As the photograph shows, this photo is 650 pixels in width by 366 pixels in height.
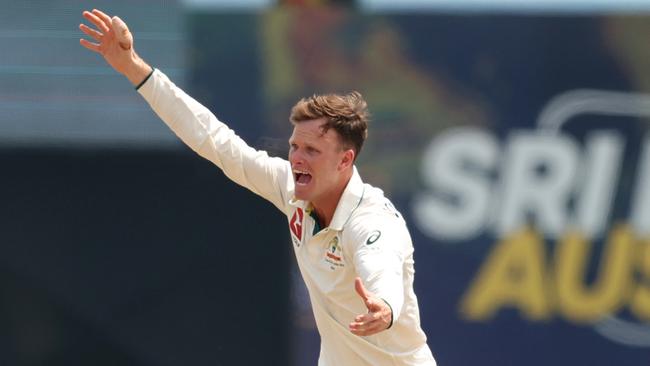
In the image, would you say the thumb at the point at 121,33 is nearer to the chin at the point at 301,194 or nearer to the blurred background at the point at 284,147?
the chin at the point at 301,194


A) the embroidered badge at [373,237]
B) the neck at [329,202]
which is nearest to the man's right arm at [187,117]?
the neck at [329,202]

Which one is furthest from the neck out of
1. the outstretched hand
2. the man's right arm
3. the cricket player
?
the outstretched hand

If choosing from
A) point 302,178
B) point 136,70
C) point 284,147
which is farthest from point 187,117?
point 284,147

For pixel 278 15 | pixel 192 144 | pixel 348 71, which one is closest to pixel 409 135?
pixel 348 71

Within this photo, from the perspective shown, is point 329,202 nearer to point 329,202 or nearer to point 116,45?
point 329,202

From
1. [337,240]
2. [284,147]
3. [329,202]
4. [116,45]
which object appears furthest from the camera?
[284,147]

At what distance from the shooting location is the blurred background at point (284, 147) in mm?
8969

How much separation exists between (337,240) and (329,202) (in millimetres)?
186

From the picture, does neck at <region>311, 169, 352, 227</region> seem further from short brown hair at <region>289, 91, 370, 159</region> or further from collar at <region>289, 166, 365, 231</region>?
short brown hair at <region>289, 91, 370, 159</region>

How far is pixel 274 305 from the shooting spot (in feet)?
29.5

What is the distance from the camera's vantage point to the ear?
18.0 feet

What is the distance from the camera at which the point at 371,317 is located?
15.3 feet

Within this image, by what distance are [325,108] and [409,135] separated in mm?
4097

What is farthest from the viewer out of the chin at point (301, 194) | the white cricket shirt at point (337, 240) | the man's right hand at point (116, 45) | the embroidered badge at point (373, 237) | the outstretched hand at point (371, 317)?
the man's right hand at point (116, 45)
